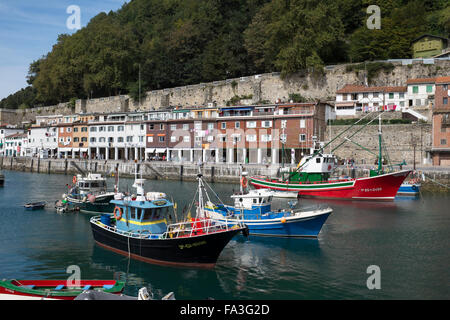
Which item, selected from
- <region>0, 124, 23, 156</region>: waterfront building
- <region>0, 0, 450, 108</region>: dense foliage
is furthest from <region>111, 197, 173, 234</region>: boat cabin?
<region>0, 124, 23, 156</region>: waterfront building

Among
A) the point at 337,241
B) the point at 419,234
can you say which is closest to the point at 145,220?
the point at 337,241

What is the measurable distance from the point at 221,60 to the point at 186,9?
127ft

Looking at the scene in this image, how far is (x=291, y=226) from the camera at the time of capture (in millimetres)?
27297

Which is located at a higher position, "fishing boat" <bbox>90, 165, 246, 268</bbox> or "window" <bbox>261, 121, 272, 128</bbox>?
"window" <bbox>261, 121, 272, 128</bbox>

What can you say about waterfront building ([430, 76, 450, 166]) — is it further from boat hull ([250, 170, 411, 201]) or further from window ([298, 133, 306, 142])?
window ([298, 133, 306, 142])

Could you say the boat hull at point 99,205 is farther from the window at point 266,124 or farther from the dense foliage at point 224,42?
the dense foliage at point 224,42

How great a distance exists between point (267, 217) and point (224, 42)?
225ft

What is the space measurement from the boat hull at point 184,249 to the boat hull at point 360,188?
2728cm

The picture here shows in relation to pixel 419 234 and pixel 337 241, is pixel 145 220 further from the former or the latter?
pixel 419 234

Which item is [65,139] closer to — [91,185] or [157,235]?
[91,185]

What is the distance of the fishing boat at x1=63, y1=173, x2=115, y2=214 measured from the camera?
36.8 metres

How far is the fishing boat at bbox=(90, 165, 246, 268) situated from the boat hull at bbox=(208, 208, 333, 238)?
5.56 meters

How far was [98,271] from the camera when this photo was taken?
20.1 metres

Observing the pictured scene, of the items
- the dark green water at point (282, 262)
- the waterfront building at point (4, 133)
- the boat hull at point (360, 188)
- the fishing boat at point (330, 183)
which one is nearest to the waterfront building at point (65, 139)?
the waterfront building at point (4, 133)
